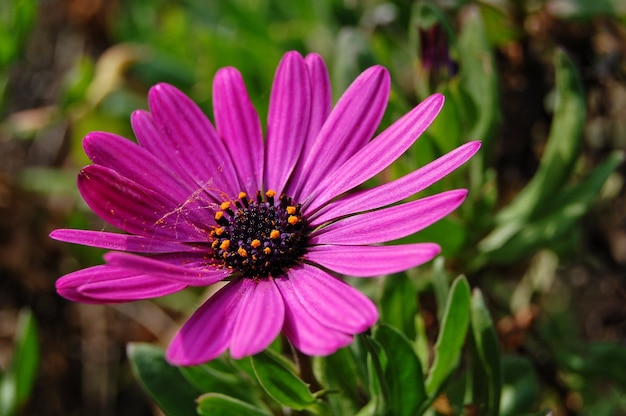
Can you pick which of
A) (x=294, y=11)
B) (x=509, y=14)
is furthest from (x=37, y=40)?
(x=509, y=14)

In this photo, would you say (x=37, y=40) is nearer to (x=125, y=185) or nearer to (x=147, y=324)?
(x=147, y=324)

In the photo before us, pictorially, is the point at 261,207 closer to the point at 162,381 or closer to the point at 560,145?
the point at 162,381

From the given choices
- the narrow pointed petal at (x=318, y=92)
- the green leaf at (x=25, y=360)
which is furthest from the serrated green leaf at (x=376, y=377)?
the green leaf at (x=25, y=360)

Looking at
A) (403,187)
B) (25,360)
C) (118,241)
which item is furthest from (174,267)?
(25,360)

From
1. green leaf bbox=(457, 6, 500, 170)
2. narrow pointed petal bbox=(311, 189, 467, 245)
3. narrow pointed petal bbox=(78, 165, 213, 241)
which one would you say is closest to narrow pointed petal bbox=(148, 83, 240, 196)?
narrow pointed petal bbox=(78, 165, 213, 241)

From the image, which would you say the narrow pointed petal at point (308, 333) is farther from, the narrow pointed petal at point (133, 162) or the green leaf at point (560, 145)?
the green leaf at point (560, 145)

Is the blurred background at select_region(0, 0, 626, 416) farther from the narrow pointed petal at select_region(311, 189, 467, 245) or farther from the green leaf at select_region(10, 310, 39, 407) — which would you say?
the narrow pointed petal at select_region(311, 189, 467, 245)

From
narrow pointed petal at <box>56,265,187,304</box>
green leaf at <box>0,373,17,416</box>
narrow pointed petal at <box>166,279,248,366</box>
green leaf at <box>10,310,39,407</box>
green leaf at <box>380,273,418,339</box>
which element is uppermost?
narrow pointed petal at <box>56,265,187,304</box>
